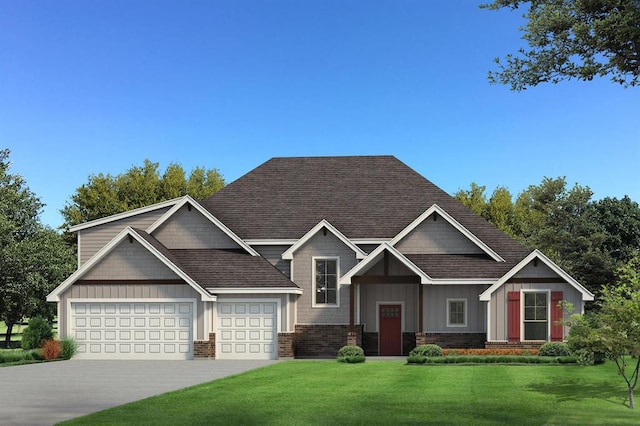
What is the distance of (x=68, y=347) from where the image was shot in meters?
33.1

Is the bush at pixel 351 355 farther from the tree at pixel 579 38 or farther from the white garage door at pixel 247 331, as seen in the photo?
the tree at pixel 579 38

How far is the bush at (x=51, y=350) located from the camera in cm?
3266

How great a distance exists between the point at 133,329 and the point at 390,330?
36.9 feet

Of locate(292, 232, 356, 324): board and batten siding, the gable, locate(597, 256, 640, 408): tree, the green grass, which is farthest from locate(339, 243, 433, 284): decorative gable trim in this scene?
locate(597, 256, 640, 408): tree

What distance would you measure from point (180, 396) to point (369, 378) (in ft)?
21.2

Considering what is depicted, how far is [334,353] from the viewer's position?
116 feet

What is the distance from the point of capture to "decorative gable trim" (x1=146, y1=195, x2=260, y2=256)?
119 ft

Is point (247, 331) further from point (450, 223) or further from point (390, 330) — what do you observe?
point (450, 223)

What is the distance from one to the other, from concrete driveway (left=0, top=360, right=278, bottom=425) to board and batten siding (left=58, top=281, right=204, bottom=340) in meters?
1.93

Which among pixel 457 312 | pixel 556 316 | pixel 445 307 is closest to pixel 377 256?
pixel 445 307

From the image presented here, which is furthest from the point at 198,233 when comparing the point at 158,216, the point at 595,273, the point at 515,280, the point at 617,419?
the point at 595,273

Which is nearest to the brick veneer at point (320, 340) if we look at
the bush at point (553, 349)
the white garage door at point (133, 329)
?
the white garage door at point (133, 329)

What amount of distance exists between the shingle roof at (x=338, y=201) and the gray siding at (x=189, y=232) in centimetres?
144

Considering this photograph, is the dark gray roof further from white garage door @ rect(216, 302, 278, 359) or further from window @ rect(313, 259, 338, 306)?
window @ rect(313, 259, 338, 306)
